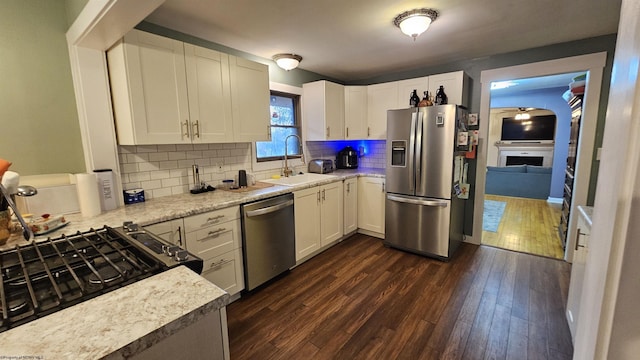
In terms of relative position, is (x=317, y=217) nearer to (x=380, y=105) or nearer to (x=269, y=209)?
(x=269, y=209)

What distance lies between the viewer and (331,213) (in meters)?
3.31

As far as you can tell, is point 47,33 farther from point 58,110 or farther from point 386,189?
point 386,189

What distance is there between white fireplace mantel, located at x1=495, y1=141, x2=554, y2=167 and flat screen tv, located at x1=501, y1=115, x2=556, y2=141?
0.57ft

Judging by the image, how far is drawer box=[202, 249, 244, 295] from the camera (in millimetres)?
2086

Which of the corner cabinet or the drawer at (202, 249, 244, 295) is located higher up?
the corner cabinet

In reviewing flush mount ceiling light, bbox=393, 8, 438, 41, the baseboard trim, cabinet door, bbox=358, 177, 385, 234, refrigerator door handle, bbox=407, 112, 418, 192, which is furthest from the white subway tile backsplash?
the baseboard trim

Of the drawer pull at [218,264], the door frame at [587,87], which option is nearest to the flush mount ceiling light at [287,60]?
the drawer pull at [218,264]

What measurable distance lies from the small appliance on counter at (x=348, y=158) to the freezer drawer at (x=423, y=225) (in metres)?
1.09

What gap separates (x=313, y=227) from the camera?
9.96ft

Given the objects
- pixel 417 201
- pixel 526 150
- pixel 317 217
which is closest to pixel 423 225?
pixel 417 201

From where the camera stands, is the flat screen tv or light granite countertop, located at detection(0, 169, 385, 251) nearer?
light granite countertop, located at detection(0, 169, 385, 251)

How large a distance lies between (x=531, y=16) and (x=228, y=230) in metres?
3.03

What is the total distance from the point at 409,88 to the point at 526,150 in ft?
20.6

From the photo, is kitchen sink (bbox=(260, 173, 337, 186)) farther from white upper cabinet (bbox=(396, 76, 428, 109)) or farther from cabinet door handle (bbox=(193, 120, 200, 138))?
white upper cabinet (bbox=(396, 76, 428, 109))
